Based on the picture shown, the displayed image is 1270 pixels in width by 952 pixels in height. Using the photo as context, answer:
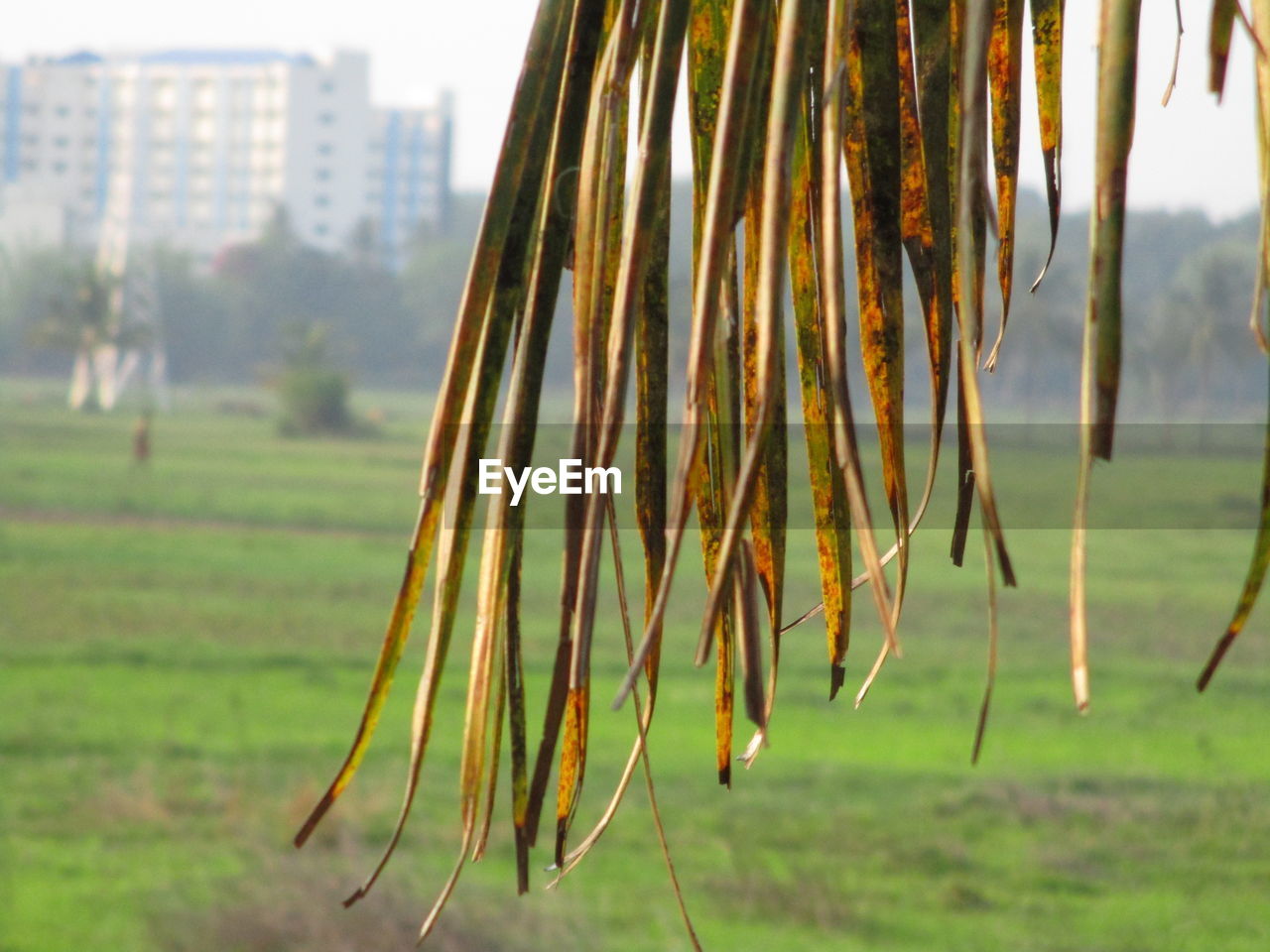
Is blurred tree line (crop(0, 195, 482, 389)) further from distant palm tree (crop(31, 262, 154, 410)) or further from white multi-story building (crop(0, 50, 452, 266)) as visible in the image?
white multi-story building (crop(0, 50, 452, 266))

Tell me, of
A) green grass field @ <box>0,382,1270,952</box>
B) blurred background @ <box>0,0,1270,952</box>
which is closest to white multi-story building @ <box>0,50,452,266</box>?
blurred background @ <box>0,0,1270,952</box>

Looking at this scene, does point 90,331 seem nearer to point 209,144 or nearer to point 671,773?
point 209,144

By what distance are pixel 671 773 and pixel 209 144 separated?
16980 millimetres

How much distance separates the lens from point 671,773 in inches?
328

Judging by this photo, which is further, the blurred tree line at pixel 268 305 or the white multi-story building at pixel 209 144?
the white multi-story building at pixel 209 144

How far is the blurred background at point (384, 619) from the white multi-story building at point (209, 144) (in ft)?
0.22

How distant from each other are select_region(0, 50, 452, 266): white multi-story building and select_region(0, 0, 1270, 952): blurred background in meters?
0.07

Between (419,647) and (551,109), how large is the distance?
13.1 m

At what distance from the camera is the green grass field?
7.04 m

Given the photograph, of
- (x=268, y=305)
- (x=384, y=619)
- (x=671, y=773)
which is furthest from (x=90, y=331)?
(x=671, y=773)

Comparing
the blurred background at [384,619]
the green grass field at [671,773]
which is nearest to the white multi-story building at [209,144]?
the blurred background at [384,619]

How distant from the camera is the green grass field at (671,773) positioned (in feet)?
23.1

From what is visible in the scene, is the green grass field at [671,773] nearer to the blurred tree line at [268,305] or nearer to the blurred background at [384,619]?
the blurred background at [384,619]

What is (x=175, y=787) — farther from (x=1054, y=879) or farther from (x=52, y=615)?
(x=1054, y=879)
